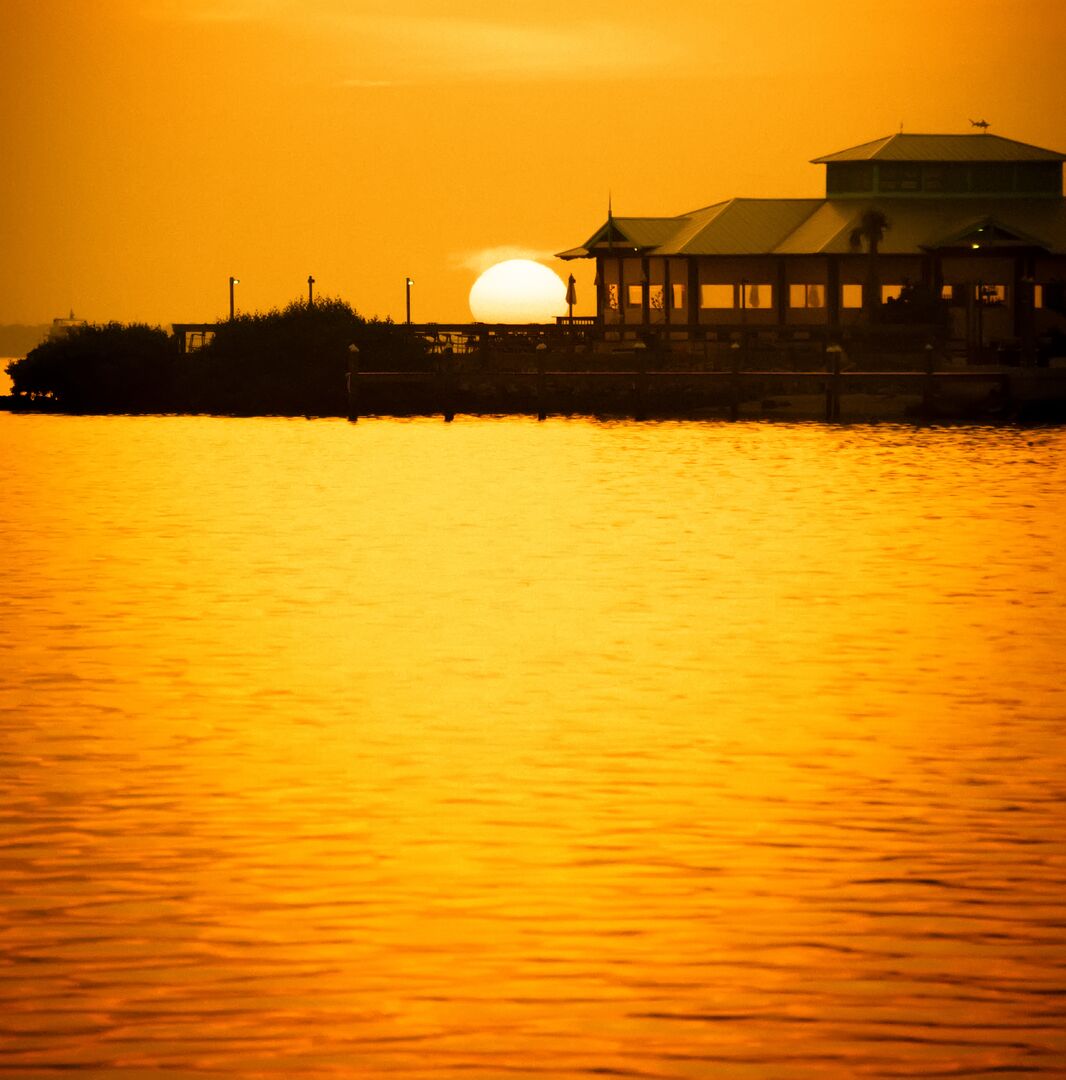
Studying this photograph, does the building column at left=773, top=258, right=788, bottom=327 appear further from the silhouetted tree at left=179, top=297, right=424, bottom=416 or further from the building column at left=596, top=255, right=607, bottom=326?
the silhouetted tree at left=179, top=297, right=424, bottom=416

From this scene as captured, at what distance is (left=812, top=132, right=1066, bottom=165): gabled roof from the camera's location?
75.2m

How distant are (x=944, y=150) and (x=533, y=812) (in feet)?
223

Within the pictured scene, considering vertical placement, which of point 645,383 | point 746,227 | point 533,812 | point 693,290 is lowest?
point 533,812

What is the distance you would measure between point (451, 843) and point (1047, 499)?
2756cm

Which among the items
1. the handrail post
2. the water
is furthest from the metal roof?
the water

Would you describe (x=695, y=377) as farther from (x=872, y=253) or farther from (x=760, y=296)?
(x=760, y=296)

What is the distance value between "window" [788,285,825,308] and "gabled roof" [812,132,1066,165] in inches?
174

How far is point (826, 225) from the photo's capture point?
7431cm

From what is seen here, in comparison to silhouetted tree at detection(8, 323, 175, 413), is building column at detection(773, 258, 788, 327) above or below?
above

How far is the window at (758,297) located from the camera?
255 feet

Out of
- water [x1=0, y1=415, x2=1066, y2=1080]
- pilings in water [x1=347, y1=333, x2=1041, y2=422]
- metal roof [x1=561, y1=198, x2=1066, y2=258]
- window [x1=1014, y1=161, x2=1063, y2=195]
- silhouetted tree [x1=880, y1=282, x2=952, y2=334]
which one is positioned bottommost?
water [x1=0, y1=415, x2=1066, y2=1080]

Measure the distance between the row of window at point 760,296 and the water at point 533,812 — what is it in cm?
4815

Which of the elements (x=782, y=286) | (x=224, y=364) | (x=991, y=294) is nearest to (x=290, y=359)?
(x=224, y=364)

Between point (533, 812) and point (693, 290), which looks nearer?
point (533, 812)
